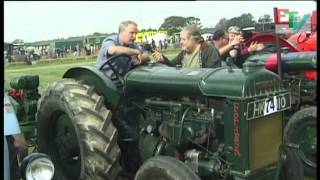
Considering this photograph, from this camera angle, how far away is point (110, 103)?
445 cm

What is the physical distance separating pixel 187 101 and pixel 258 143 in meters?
0.68

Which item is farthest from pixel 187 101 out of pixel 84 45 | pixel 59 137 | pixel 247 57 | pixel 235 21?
pixel 235 21

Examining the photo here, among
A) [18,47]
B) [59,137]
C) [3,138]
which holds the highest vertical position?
[18,47]

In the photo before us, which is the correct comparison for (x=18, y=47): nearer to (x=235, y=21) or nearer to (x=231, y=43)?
(x=231, y=43)

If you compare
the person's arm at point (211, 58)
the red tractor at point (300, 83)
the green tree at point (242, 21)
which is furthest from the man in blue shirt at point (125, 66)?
the green tree at point (242, 21)

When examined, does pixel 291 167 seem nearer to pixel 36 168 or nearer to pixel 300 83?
pixel 36 168

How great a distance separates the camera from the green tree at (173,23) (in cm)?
558

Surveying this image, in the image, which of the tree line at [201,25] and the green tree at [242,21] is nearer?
the tree line at [201,25]

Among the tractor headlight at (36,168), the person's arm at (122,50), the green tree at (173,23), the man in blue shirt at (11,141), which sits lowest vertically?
the tractor headlight at (36,168)

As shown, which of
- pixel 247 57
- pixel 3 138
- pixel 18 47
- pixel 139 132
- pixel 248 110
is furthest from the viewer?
pixel 247 57

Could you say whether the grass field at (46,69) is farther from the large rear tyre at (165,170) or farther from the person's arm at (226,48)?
the large rear tyre at (165,170)

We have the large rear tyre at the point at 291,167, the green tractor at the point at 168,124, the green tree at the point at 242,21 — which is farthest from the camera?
the green tree at the point at 242,21

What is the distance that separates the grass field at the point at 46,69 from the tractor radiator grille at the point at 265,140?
1.85 m

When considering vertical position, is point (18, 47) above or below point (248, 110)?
above
